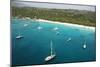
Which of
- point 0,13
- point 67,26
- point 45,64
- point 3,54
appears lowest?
point 45,64

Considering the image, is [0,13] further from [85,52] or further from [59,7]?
[85,52]

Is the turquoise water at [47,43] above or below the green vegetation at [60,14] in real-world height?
below

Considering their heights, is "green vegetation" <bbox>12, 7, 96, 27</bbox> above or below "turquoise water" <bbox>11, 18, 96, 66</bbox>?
above

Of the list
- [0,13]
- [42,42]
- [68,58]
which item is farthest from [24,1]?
[68,58]

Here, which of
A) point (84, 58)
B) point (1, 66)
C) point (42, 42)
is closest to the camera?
point (1, 66)
